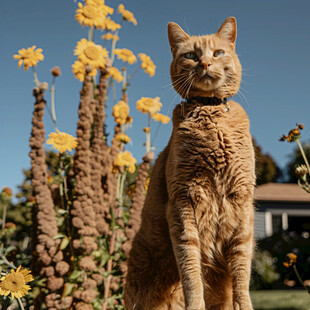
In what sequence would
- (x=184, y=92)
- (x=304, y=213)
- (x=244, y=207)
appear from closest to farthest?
(x=244, y=207), (x=184, y=92), (x=304, y=213)

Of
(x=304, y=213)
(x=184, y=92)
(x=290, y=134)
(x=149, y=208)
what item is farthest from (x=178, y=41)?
(x=304, y=213)

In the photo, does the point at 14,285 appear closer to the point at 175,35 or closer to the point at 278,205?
the point at 175,35

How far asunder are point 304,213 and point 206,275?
17.0m

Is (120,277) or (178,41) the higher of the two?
(178,41)

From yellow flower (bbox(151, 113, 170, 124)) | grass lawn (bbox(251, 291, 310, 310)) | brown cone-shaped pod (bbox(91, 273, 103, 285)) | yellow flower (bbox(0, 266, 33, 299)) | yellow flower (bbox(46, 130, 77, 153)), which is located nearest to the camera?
yellow flower (bbox(0, 266, 33, 299))

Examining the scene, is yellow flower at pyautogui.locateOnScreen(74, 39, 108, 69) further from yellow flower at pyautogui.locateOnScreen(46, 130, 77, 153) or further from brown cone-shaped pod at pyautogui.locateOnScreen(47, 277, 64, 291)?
brown cone-shaped pod at pyautogui.locateOnScreen(47, 277, 64, 291)

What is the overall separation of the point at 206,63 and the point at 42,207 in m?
1.56

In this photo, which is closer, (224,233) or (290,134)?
(224,233)

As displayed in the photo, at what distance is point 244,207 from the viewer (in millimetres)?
1782

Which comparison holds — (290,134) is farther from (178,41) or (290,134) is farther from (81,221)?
(81,221)

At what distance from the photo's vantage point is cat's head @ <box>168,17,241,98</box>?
1820 mm

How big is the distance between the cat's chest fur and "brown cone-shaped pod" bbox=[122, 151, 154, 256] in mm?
1099

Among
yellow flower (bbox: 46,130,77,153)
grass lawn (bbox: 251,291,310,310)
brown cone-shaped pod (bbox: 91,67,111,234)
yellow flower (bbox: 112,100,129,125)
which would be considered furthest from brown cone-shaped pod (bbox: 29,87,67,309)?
Answer: grass lawn (bbox: 251,291,310,310)

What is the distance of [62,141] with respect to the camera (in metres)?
2.80
